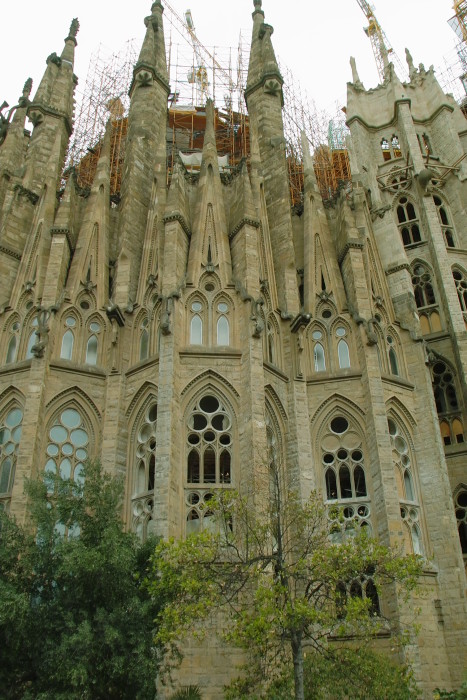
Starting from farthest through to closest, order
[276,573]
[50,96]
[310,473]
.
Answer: [50,96] → [310,473] → [276,573]

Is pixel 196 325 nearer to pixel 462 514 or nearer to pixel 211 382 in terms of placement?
pixel 211 382

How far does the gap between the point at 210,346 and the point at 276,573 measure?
8296 mm

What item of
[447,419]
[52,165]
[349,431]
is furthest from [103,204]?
[447,419]

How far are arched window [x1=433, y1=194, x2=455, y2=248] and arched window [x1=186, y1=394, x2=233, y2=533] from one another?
15550 mm

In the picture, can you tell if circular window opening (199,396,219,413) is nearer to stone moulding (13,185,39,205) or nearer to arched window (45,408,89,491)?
arched window (45,408,89,491)

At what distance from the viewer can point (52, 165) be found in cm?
2456

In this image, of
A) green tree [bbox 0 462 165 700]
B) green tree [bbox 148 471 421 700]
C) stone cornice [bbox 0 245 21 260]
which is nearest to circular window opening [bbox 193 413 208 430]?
green tree [bbox 0 462 165 700]

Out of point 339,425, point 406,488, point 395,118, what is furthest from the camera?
point 395,118

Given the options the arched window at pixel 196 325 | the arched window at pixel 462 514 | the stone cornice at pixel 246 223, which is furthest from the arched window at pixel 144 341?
the arched window at pixel 462 514

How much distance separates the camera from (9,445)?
63.3ft

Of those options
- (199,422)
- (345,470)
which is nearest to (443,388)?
(345,470)

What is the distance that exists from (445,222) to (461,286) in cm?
387

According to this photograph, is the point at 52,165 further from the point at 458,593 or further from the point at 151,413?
the point at 458,593

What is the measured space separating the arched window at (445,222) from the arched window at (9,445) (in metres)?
19.2
